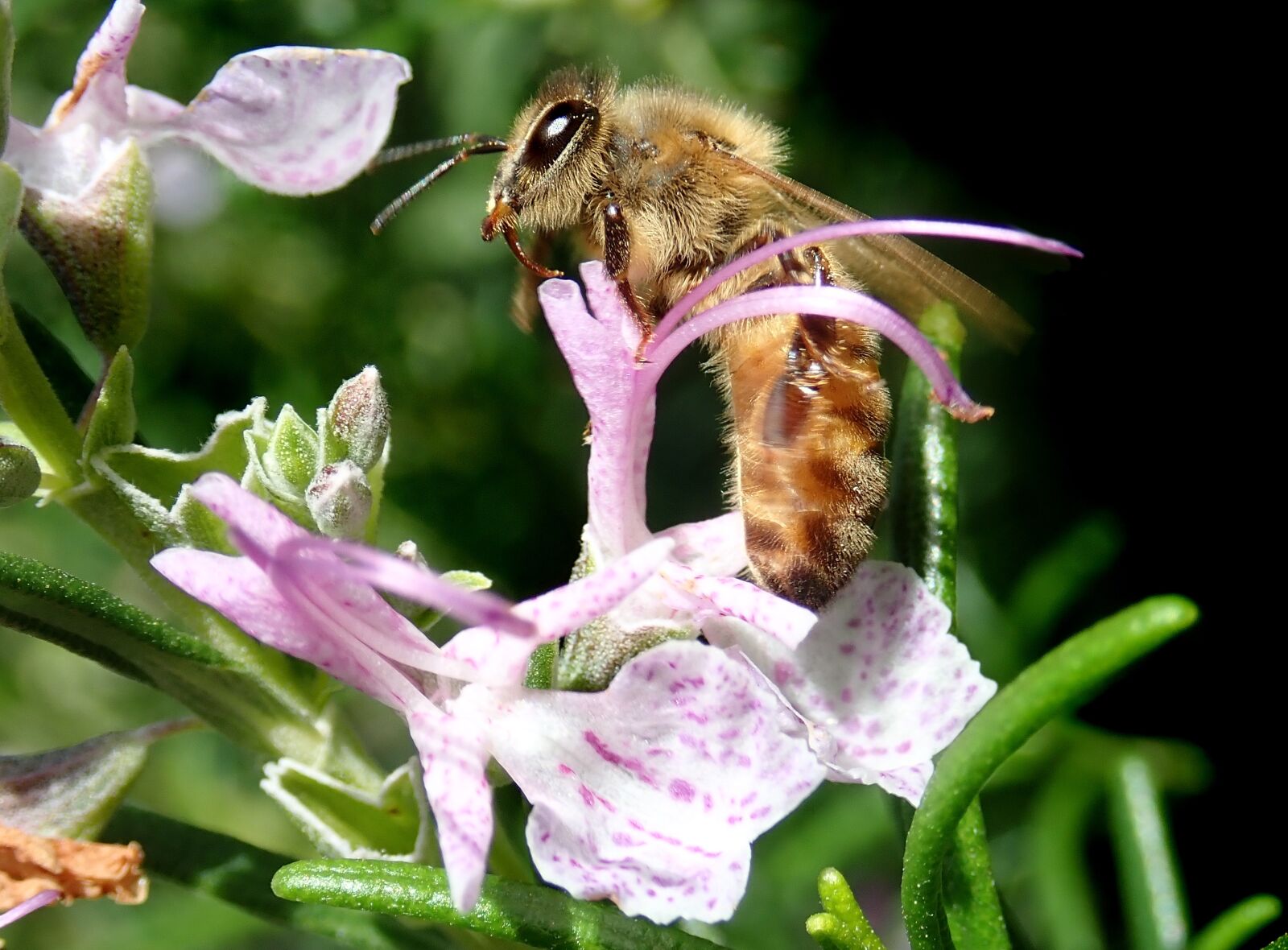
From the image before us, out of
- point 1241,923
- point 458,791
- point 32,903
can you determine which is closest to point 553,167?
point 458,791

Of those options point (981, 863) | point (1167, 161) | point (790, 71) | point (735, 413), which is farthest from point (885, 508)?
point (1167, 161)

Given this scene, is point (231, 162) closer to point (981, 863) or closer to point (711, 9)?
point (981, 863)

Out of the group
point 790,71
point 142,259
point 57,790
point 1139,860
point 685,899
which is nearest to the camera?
point 685,899

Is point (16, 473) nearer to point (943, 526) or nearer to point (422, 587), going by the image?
point (422, 587)

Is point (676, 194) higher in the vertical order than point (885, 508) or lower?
higher

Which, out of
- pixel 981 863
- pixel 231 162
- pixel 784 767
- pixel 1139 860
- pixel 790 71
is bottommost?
pixel 1139 860

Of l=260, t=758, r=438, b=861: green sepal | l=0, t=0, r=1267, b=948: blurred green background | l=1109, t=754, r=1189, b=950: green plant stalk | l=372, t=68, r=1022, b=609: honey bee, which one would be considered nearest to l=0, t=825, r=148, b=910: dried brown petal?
l=260, t=758, r=438, b=861: green sepal

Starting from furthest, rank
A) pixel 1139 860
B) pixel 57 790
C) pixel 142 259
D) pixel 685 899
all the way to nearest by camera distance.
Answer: pixel 1139 860, pixel 142 259, pixel 57 790, pixel 685 899
